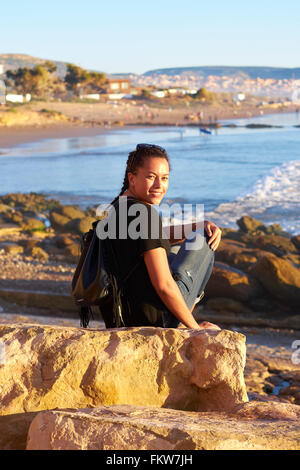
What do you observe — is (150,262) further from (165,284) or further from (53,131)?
(53,131)

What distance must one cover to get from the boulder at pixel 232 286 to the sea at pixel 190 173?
281 inches

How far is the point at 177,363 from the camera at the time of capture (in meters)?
2.19

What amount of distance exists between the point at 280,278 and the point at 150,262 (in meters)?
3.90

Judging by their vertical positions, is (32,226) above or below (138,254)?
below

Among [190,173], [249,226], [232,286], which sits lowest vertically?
[190,173]

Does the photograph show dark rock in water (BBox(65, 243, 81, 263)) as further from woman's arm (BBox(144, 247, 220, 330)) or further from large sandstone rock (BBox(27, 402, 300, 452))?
large sandstone rock (BBox(27, 402, 300, 452))

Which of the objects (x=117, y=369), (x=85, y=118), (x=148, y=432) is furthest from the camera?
(x=85, y=118)

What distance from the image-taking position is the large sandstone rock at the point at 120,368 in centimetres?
209

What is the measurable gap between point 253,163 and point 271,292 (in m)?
25.5

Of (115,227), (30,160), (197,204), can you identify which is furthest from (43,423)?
(30,160)

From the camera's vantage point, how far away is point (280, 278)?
6.21 meters

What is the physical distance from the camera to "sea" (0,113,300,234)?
57.2 feet

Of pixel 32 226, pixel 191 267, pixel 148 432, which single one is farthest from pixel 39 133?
pixel 148 432

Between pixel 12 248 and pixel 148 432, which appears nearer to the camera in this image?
pixel 148 432
